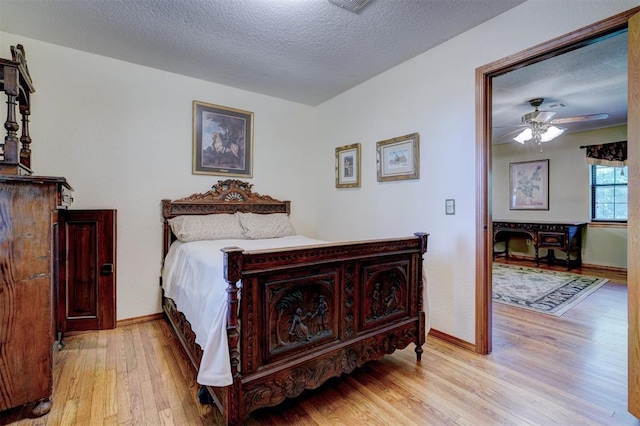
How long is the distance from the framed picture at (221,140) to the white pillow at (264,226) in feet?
1.94

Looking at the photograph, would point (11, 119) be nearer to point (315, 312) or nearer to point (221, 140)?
point (221, 140)

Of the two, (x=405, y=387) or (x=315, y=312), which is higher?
(x=315, y=312)

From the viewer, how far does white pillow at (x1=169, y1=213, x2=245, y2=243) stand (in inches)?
116

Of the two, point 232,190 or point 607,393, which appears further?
point 232,190

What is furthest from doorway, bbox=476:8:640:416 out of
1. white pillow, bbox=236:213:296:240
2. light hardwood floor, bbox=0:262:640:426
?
white pillow, bbox=236:213:296:240

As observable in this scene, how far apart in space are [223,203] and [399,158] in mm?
2000

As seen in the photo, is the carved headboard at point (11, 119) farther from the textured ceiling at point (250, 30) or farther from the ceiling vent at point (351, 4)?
the ceiling vent at point (351, 4)

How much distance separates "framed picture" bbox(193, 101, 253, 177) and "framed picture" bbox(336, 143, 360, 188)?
1102 mm

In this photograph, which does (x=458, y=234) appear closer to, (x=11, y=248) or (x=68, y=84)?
(x=11, y=248)

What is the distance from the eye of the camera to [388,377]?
80.6 inches

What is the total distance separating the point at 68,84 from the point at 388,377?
364cm

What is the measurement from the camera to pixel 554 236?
5.38m

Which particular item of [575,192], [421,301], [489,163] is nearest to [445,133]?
[489,163]

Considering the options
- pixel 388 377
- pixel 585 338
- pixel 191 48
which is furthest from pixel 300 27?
pixel 585 338
